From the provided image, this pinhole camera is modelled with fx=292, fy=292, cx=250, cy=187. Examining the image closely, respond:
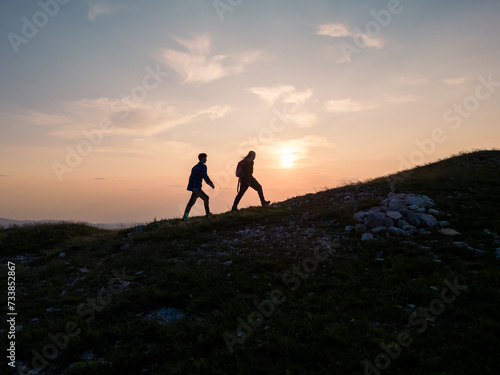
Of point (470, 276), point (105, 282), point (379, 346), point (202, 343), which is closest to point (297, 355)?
point (379, 346)

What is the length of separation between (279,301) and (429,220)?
6.40m

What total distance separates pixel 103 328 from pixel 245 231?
6738 millimetres

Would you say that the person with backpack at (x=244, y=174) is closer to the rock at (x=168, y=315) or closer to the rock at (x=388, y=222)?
the rock at (x=388, y=222)

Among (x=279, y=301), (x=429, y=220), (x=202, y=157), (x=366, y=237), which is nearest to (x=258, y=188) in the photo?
(x=202, y=157)

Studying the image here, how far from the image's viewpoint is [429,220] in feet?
32.0

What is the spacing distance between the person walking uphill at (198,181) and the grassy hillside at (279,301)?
11.8ft

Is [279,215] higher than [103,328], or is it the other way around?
[279,215]

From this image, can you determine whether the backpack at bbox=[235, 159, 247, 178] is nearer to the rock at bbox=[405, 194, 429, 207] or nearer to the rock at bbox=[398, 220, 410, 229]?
the rock at bbox=[405, 194, 429, 207]

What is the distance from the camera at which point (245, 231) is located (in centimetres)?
1203

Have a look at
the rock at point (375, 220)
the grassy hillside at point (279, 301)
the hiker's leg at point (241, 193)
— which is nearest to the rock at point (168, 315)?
the grassy hillside at point (279, 301)

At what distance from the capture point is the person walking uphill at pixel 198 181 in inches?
606

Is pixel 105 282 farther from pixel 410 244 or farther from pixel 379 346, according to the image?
pixel 410 244

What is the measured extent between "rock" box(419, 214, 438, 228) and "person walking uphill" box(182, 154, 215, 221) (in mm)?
9749

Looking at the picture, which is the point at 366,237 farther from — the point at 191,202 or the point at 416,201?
the point at 191,202
